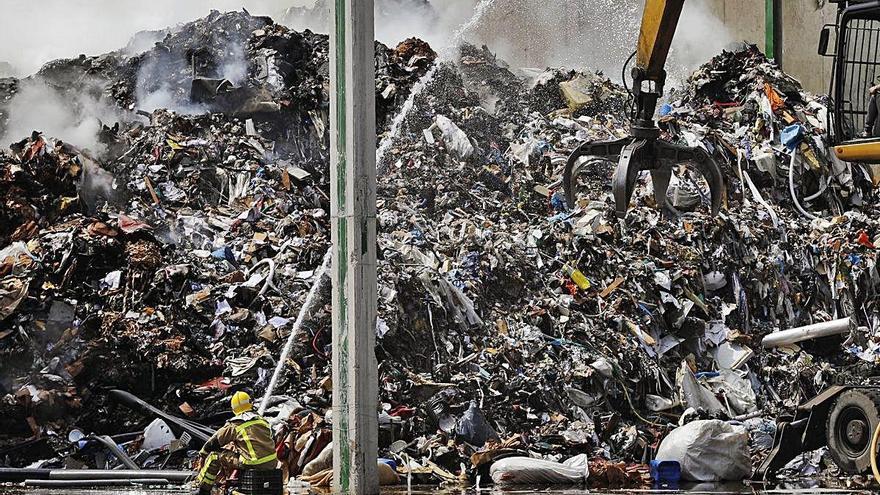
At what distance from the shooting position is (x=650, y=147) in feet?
22.4

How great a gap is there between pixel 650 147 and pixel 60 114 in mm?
9941

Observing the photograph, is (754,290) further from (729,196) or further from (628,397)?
(628,397)

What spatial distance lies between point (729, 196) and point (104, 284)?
7449mm

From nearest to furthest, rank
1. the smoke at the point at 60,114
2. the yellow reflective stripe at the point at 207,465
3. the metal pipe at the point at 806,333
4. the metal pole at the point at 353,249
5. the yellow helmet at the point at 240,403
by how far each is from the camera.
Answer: the yellow reflective stripe at the point at 207,465, the yellow helmet at the point at 240,403, the metal pole at the point at 353,249, the metal pipe at the point at 806,333, the smoke at the point at 60,114

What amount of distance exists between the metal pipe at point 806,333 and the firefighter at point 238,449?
23.7ft

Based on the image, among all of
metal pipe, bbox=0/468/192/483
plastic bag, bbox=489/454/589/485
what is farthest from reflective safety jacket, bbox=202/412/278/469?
plastic bag, bbox=489/454/589/485

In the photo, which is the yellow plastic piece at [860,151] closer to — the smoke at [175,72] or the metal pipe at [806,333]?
the metal pipe at [806,333]

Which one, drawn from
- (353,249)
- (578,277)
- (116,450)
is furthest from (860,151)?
(116,450)

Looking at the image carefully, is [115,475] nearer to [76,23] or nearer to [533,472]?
[533,472]

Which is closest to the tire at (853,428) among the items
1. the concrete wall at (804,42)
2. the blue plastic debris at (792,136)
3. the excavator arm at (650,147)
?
the excavator arm at (650,147)

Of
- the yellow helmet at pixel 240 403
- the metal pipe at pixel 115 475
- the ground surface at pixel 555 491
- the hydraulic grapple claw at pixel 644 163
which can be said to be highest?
the hydraulic grapple claw at pixel 644 163

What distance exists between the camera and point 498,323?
1267 centimetres

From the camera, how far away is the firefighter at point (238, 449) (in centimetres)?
772

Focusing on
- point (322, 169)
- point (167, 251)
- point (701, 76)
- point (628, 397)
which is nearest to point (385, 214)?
point (322, 169)
